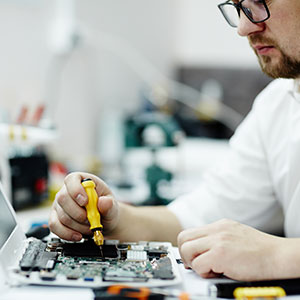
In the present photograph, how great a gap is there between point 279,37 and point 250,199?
37 centimetres

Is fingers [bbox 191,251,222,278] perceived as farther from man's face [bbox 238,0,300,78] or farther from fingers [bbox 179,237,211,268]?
man's face [bbox 238,0,300,78]

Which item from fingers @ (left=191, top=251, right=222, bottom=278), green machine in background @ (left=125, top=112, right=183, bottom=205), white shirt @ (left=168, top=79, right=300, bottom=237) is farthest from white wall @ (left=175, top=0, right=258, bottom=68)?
fingers @ (left=191, top=251, right=222, bottom=278)

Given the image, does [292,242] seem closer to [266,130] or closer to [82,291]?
[82,291]

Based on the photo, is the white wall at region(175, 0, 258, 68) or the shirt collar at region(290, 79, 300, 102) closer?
the shirt collar at region(290, 79, 300, 102)

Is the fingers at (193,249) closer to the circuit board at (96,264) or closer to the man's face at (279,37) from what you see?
the circuit board at (96,264)

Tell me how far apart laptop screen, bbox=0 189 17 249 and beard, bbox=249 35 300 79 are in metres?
0.55

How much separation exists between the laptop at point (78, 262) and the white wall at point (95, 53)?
701 millimetres

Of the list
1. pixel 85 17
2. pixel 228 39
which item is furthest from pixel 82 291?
pixel 228 39

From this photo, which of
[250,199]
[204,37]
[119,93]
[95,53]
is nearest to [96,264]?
[250,199]

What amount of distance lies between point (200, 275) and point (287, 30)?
499 mm

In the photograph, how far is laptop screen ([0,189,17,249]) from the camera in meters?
0.70

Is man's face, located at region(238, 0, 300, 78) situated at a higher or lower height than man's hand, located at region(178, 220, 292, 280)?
higher

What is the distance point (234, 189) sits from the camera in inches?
44.3

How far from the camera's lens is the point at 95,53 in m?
2.30
